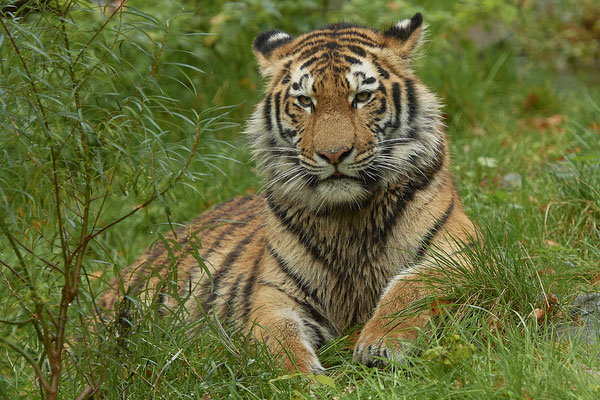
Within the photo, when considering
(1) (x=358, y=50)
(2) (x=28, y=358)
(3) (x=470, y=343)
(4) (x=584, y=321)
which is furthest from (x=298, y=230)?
(2) (x=28, y=358)

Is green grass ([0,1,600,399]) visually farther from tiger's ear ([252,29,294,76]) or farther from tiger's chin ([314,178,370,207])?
tiger's ear ([252,29,294,76])

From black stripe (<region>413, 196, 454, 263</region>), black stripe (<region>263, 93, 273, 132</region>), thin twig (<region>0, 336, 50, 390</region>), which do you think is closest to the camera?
thin twig (<region>0, 336, 50, 390</region>)

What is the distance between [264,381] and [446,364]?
724 millimetres

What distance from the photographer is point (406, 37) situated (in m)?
3.69

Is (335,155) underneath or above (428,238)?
above

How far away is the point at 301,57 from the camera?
3621mm

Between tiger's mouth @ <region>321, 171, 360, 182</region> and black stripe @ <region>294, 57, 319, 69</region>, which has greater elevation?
black stripe @ <region>294, 57, 319, 69</region>

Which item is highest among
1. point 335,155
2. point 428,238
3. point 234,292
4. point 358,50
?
point 358,50

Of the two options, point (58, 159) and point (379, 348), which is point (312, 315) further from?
point (58, 159)

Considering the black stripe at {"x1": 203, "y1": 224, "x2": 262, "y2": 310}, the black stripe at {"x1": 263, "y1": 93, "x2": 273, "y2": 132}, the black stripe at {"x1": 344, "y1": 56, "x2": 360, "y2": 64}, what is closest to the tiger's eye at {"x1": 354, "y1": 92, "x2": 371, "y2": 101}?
the black stripe at {"x1": 344, "y1": 56, "x2": 360, "y2": 64}

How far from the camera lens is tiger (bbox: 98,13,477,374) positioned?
326cm

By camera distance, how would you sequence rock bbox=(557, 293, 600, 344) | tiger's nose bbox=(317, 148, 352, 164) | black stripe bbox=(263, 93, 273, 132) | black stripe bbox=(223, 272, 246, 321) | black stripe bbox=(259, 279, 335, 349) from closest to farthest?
rock bbox=(557, 293, 600, 344) < tiger's nose bbox=(317, 148, 352, 164) < black stripe bbox=(259, 279, 335, 349) < black stripe bbox=(263, 93, 273, 132) < black stripe bbox=(223, 272, 246, 321)

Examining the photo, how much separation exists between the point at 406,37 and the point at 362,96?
1.63 feet

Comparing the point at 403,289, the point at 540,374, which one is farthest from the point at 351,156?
the point at 540,374
